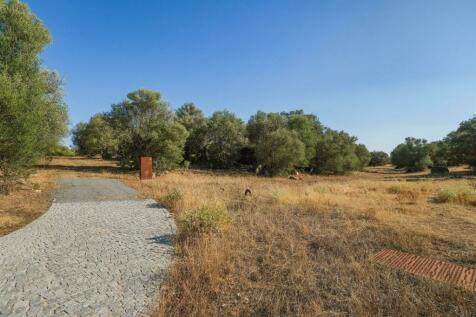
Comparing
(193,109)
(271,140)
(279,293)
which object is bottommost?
(279,293)

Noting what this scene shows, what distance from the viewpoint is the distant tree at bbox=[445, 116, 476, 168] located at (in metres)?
31.7

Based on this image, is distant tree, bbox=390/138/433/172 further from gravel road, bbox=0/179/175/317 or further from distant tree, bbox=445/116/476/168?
gravel road, bbox=0/179/175/317

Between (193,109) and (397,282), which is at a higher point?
(193,109)

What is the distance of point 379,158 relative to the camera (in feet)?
243

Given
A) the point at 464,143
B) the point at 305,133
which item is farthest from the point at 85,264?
the point at 464,143

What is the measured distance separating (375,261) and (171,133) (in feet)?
72.5

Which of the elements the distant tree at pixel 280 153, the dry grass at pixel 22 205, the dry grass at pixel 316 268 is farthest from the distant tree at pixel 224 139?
the dry grass at pixel 316 268

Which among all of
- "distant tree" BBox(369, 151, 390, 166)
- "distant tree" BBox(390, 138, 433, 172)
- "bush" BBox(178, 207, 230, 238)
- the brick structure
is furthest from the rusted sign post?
"distant tree" BBox(369, 151, 390, 166)

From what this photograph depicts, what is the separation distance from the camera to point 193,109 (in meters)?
42.8

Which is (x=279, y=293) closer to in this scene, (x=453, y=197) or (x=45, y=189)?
(x=453, y=197)

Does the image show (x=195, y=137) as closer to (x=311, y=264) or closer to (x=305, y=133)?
(x=305, y=133)

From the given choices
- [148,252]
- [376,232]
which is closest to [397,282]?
[376,232]

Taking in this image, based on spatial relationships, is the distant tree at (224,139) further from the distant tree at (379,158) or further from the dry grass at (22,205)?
the distant tree at (379,158)

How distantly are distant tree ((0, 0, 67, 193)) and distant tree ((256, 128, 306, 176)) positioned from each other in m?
22.2
